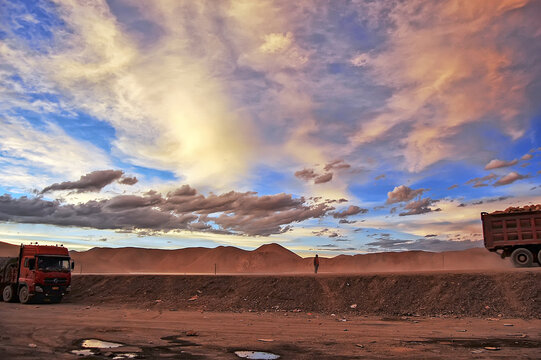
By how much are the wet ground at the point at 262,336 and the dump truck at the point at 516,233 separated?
9.48m

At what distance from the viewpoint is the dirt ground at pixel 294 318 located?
11.0 meters

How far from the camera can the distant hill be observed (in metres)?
89.9

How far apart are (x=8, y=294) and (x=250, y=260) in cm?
7282

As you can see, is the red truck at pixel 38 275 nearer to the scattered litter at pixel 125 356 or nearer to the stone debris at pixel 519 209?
the scattered litter at pixel 125 356

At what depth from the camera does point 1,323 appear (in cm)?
1598

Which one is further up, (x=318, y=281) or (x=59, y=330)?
(x=318, y=281)

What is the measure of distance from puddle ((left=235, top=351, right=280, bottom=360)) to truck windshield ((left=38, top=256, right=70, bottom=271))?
1848cm

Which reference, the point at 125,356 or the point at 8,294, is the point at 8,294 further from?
the point at 125,356

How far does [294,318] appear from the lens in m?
18.0

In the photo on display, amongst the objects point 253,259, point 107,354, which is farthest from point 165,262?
point 107,354

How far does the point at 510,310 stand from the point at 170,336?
14.2 m

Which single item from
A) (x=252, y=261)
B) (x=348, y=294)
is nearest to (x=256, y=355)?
(x=348, y=294)

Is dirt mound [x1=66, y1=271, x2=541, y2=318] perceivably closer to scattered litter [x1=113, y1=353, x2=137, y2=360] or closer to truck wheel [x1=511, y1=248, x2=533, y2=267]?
truck wheel [x1=511, y1=248, x2=533, y2=267]

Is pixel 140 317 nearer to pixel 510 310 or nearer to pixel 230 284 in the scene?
pixel 230 284
